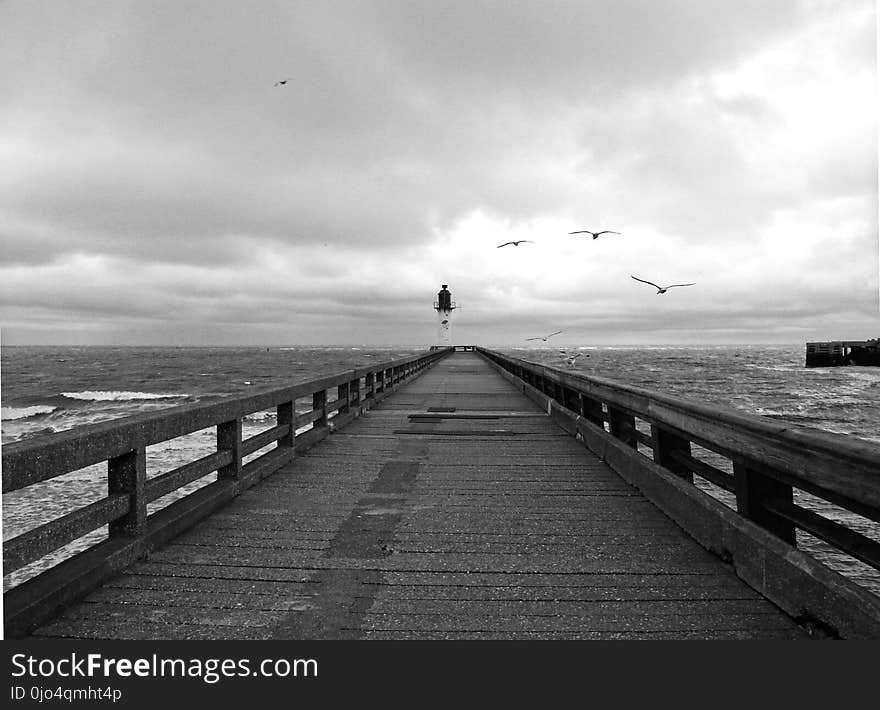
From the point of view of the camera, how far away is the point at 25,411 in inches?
1156

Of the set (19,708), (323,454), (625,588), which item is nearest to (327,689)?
(19,708)

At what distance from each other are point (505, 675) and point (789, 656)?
4.32 feet

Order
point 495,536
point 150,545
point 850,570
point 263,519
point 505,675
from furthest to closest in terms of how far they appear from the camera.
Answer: point 850,570
point 263,519
point 495,536
point 150,545
point 505,675

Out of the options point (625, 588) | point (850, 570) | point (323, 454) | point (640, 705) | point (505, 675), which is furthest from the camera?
point (323, 454)

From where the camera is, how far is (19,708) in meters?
2.44

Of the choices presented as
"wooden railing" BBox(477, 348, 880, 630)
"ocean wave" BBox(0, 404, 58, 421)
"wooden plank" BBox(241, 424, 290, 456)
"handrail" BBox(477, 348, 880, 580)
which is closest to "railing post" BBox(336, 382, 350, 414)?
"wooden plank" BBox(241, 424, 290, 456)

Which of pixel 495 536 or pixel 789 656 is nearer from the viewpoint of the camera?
pixel 789 656

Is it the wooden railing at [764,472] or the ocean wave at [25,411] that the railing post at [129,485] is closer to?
the wooden railing at [764,472]

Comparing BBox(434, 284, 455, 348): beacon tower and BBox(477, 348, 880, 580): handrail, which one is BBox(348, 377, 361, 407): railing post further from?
BBox(434, 284, 455, 348): beacon tower

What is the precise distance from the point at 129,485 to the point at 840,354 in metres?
107

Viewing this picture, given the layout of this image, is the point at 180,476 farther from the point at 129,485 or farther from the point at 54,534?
the point at 54,534

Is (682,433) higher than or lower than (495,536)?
higher

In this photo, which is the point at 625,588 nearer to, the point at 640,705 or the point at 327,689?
the point at 640,705

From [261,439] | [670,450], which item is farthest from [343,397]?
[670,450]
